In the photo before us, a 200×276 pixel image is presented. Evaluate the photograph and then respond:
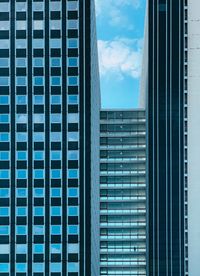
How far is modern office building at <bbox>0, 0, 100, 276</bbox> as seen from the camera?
73625 mm

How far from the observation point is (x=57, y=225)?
242 ft

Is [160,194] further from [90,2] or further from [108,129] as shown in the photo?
[90,2]

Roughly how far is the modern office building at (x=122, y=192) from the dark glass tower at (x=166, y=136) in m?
11.9

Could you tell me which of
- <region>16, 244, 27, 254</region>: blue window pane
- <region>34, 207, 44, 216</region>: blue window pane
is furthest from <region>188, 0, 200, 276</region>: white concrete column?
<region>16, 244, 27, 254</region>: blue window pane

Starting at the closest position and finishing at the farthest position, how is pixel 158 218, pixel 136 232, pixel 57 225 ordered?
pixel 57 225 → pixel 158 218 → pixel 136 232

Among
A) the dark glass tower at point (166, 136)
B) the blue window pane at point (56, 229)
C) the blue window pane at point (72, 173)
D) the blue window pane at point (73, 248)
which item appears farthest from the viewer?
the dark glass tower at point (166, 136)

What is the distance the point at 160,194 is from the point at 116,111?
1051 inches

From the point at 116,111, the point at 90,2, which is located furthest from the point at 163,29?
the point at 90,2

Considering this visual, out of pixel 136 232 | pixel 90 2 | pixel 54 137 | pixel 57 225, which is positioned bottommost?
pixel 136 232

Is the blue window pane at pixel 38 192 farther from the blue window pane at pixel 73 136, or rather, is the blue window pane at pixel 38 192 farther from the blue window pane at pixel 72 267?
the blue window pane at pixel 72 267

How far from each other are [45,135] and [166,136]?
1450 inches

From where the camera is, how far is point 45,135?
75.9 metres

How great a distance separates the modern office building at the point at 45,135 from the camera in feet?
242

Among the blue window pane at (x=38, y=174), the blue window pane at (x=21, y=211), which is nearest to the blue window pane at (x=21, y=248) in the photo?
the blue window pane at (x=21, y=211)
